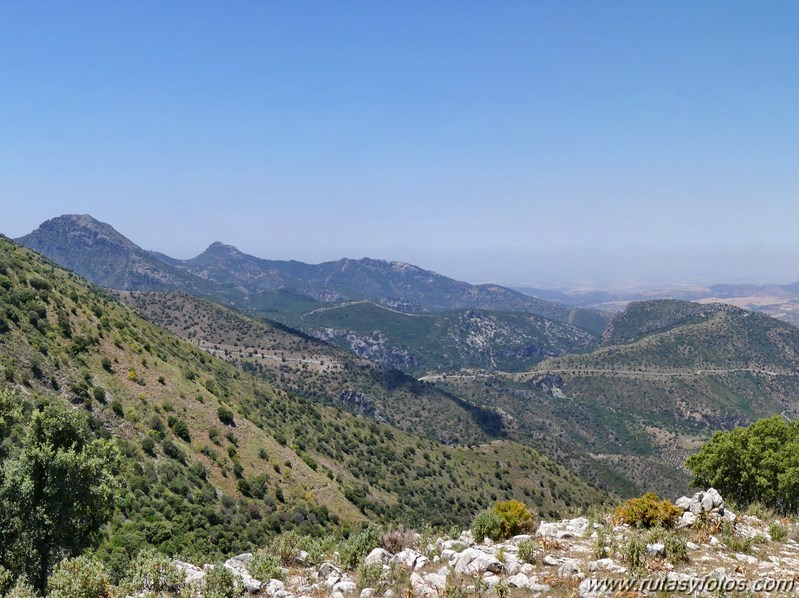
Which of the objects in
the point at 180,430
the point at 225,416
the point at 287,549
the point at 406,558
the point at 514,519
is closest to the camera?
the point at 406,558

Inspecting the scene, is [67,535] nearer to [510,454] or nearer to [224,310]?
[510,454]

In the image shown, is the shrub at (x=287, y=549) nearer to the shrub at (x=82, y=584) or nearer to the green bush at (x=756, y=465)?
the shrub at (x=82, y=584)

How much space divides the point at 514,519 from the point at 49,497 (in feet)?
53.1

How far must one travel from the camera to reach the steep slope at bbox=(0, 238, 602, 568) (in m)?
31.0

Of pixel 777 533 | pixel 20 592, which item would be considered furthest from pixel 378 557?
pixel 777 533

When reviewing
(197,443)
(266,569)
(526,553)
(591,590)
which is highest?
(591,590)

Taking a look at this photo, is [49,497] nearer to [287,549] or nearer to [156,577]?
[156,577]

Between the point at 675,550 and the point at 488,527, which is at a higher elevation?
the point at 675,550

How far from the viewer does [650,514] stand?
1659cm

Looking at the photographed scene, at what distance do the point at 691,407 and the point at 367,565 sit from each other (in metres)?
215

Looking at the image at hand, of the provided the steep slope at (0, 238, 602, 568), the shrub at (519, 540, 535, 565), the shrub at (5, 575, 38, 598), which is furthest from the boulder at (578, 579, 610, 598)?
the steep slope at (0, 238, 602, 568)

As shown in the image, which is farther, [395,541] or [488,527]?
[488,527]

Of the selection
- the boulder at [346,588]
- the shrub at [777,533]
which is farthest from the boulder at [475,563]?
the shrub at [777,533]

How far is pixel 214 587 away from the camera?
41.9 feet
